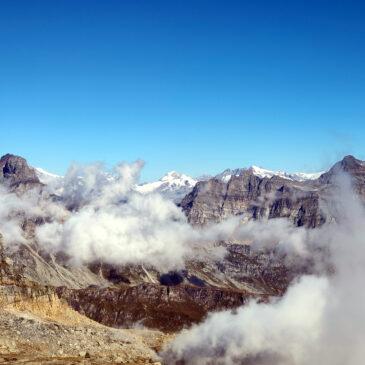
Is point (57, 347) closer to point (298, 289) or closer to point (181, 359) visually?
point (181, 359)

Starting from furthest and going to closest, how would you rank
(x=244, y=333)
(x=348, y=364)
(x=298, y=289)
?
(x=298, y=289), (x=244, y=333), (x=348, y=364)

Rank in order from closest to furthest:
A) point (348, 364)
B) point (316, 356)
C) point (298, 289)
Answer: point (348, 364) → point (316, 356) → point (298, 289)

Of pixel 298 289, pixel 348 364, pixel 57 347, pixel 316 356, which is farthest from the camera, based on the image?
pixel 298 289

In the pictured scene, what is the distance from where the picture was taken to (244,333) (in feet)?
601

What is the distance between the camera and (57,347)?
164250 millimetres

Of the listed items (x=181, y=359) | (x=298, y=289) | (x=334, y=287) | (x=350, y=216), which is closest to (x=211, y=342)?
(x=181, y=359)

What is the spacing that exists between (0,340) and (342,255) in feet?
310

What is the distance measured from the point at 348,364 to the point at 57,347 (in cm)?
7677

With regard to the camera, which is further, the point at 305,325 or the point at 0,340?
the point at 305,325

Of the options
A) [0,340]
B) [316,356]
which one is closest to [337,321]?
[316,356]

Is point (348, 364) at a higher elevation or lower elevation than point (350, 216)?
lower

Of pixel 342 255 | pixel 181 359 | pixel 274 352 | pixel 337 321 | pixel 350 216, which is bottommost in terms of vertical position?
pixel 181 359

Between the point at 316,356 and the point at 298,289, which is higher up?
the point at 298,289

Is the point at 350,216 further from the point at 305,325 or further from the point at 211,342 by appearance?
the point at 211,342
